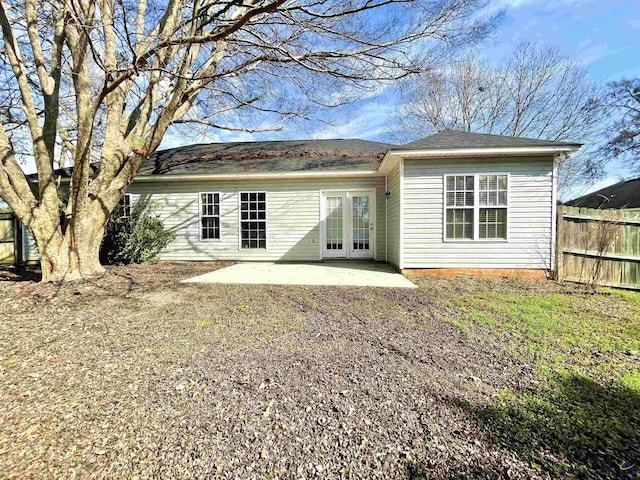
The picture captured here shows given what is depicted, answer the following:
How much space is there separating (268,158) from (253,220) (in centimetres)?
246

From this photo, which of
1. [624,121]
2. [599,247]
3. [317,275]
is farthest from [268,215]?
[624,121]

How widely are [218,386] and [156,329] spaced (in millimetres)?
1708

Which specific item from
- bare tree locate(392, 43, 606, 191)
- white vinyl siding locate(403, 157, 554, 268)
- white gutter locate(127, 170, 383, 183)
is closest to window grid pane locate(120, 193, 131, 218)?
white gutter locate(127, 170, 383, 183)

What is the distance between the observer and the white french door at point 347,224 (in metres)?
9.05

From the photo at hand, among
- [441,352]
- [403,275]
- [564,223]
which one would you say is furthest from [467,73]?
[441,352]

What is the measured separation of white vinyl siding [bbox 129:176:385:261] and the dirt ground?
490cm

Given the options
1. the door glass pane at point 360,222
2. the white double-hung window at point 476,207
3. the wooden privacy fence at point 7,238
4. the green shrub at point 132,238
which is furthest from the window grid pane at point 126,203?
the white double-hung window at point 476,207

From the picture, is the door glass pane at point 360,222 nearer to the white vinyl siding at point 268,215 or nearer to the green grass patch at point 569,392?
the white vinyl siding at point 268,215

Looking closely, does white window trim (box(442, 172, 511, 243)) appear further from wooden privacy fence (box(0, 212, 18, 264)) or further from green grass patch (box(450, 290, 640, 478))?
wooden privacy fence (box(0, 212, 18, 264))

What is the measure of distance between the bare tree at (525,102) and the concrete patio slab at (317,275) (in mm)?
12100

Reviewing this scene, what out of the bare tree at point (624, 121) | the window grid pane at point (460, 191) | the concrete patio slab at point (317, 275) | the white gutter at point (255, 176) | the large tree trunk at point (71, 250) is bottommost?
the concrete patio slab at point (317, 275)

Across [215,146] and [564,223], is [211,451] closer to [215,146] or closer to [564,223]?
[564,223]

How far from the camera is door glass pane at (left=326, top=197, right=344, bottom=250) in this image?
29.9 feet

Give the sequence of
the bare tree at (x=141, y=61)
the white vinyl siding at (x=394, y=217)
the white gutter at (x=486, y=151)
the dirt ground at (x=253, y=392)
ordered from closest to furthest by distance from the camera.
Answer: the dirt ground at (x=253, y=392)
the bare tree at (x=141, y=61)
the white gutter at (x=486, y=151)
the white vinyl siding at (x=394, y=217)
